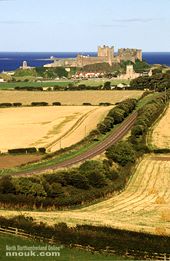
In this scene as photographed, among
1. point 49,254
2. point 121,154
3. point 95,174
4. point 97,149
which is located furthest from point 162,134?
point 49,254

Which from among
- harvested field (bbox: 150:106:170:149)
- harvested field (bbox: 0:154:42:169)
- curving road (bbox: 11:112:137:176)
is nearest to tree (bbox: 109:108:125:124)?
curving road (bbox: 11:112:137:176)

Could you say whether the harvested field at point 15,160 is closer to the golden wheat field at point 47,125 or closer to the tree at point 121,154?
the golden wheat field at point 47,125

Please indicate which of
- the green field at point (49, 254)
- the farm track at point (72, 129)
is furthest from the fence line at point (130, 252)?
the farm track at point (72, 129)

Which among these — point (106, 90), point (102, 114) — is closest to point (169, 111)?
point (102, 114)

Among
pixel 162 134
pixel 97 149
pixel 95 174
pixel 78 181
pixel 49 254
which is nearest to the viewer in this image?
pixel 49 254

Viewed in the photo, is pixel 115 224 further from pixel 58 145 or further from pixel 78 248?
pixel 58 145

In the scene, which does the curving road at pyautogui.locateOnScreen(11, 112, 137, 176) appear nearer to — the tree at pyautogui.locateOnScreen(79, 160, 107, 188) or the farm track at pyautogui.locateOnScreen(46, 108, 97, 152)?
the tree at pyautogui.locateOnScreen(79, 160, 107, 188)

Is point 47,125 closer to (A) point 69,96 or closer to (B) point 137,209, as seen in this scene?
(A) point 69,96
